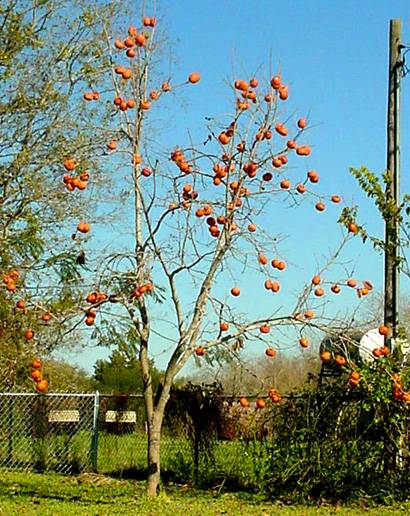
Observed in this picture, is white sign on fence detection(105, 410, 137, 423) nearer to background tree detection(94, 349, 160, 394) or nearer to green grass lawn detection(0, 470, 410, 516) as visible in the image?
green grass lawn detection(0, 470, 410, 516)

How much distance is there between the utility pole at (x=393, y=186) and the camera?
43.7 feet

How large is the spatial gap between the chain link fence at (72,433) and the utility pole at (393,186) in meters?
5.13

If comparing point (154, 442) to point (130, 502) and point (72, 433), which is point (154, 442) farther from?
point (72, 433)

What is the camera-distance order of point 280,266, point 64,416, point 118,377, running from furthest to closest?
point 118,377, point 64,416, point 280,266

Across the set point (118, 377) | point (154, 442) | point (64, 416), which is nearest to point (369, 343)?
point (154, 442)

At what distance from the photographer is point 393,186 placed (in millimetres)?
13586

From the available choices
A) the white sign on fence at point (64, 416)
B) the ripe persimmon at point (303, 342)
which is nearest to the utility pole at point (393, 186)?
the ripe persimmon at point (303, 342)

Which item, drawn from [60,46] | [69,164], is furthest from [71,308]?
[60,46]

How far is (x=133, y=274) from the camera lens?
11.3m

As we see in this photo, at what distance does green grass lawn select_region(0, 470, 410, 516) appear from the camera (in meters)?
10.6

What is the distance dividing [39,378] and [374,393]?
14.4ft

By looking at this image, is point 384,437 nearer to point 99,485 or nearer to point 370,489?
point 370,489

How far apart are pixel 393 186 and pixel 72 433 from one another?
7.23m

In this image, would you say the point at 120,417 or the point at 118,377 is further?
the point at 118,377
